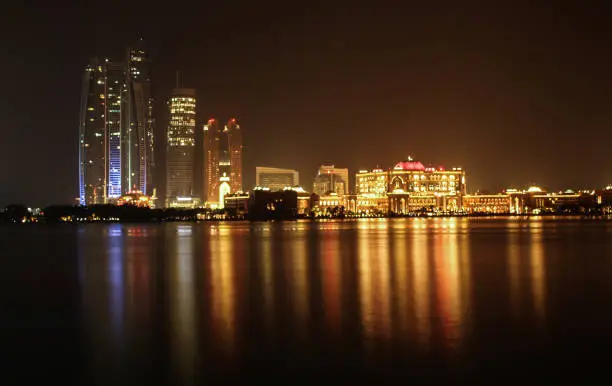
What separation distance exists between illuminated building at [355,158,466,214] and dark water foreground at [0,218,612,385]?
153 metres

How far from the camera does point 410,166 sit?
192 metres

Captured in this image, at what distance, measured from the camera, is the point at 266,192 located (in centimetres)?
17625

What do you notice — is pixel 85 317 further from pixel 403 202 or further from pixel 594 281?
pixel 403 202

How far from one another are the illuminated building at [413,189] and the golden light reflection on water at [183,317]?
155585 mm

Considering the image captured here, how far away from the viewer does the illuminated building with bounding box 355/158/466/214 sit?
18175cm

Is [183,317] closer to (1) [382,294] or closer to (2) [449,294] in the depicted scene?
(1) [382,294]

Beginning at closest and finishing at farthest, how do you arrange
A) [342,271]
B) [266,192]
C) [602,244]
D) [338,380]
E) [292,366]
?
[338,380]
[292,366]
[342,271]
[602,244]
[266,192]

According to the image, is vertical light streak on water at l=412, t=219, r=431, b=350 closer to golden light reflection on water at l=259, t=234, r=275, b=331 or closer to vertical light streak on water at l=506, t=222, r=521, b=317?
vertical light streak on water at l=506, t=222, r=521, b=317

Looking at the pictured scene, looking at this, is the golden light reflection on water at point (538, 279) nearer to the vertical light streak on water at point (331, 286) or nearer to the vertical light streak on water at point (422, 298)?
the vertical light streak on water at point (422, 298)

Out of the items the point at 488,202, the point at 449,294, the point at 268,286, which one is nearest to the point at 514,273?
the point at 449,294

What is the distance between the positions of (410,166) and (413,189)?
342 inches

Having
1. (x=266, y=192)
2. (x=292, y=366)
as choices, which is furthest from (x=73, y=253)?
(x=266, y=192)

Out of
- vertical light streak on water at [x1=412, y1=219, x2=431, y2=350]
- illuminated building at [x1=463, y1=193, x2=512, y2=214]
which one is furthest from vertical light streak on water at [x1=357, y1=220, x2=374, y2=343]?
illuminated building at [x1=463, y1=193, x2=512, y2=214]

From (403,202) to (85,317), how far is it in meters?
167
